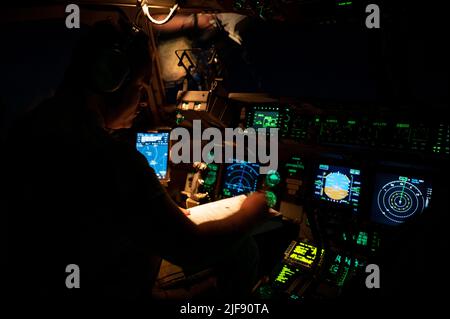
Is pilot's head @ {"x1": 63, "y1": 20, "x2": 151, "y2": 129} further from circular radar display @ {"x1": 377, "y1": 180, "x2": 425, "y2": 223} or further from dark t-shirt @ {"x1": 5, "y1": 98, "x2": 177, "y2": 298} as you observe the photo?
circular radar display @ {"x1": 377, "y1": 180, "x2": 425, "y2": 223}

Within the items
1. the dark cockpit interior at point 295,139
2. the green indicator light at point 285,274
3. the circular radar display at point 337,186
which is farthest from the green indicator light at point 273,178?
the green indicator light at point 285,274

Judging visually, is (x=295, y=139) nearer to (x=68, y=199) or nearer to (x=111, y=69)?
(x=111, y=69)

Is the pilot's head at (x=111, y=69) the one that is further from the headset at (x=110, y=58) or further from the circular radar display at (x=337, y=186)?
the circular radar display at (x=337, y=186)

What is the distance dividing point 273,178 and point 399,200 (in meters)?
0.73

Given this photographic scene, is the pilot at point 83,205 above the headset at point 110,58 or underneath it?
underneath

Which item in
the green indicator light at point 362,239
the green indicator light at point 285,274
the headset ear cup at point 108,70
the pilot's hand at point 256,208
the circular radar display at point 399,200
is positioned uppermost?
the headset ear cup at point 108,70

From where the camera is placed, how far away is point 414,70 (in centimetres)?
173

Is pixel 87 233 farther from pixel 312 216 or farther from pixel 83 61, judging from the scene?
pixel 312 216

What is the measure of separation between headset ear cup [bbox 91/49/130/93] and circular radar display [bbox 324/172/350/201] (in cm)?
129

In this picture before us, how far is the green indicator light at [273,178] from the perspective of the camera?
2.02 meters

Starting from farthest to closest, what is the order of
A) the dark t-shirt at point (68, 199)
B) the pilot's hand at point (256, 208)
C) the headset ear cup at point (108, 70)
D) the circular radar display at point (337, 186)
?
the circular radar display at point (337, 186) < the pilot's hand at point (256, 208) < the headset ear cup at point (108, 70) < the dark t-shirt at point (68, 199)

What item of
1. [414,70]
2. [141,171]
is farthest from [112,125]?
[414,70]

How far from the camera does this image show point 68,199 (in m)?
0.86

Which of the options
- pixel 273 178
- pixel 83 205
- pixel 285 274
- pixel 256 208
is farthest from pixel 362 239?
pixel 83 205
